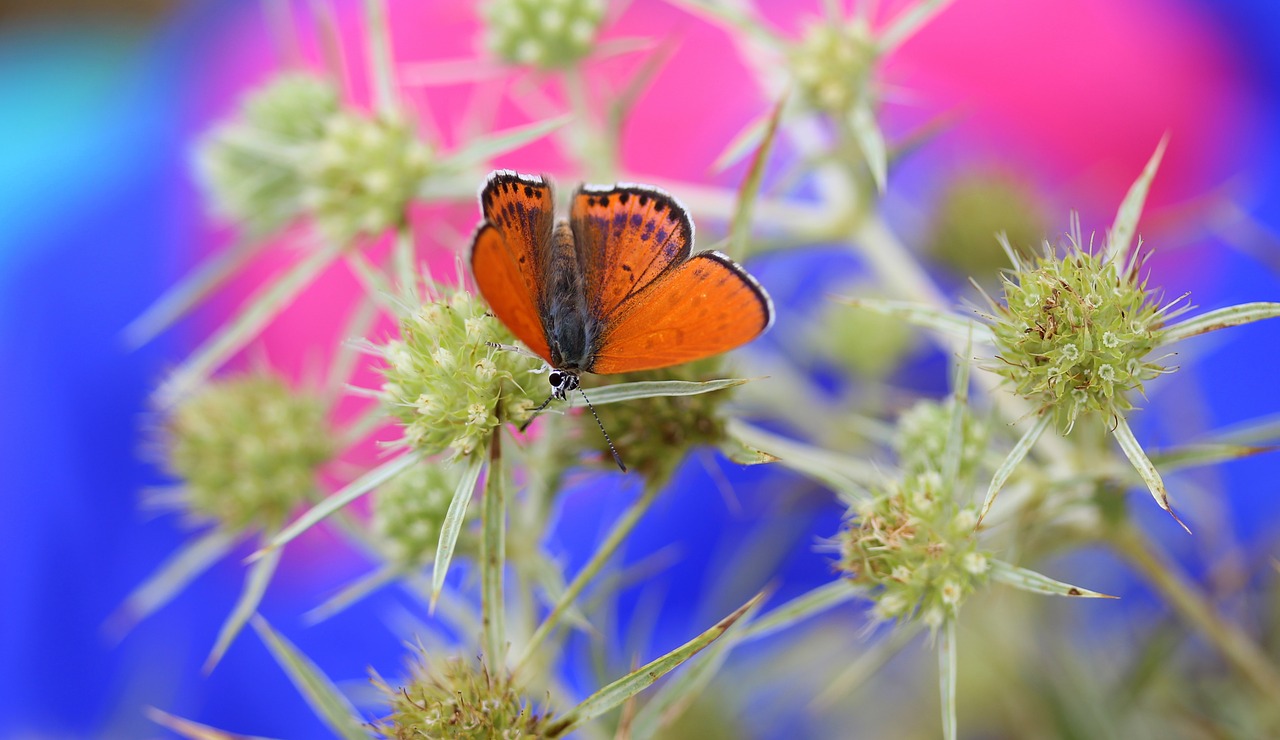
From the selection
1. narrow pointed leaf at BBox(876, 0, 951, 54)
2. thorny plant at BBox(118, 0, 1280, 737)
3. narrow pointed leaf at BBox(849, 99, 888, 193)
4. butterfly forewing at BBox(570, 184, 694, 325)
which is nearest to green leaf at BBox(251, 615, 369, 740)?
thorny plant at BBox(118, 0, 1280, 737)

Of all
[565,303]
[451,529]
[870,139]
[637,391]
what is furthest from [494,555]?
[870,139]

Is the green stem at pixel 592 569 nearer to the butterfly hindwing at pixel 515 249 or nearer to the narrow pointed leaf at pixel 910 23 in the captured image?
the butterfly hindwing at pixel 515 249

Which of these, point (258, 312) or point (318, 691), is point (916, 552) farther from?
point (258, 312)

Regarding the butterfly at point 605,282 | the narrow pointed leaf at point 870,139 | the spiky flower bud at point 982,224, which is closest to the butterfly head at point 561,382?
the butterfly at point 605,282

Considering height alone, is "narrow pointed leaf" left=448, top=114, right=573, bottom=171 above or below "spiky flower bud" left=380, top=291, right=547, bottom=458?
above

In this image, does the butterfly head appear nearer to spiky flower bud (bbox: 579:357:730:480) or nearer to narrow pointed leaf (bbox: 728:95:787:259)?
spiky flower bud (bbox: 579:357:730:480)

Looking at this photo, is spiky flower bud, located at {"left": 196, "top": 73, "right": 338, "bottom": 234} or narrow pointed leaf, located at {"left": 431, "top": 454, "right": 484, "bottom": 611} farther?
spiky flower bud, located at {"left": 196, "top": 73, "right": 338, "bottom": 234}

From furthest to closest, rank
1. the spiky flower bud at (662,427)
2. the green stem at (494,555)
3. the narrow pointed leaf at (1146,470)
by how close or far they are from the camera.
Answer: the spiky flower bud at (662,427)
the green stem at (494,555)
the narrow pointed leaf at (1146,470)
